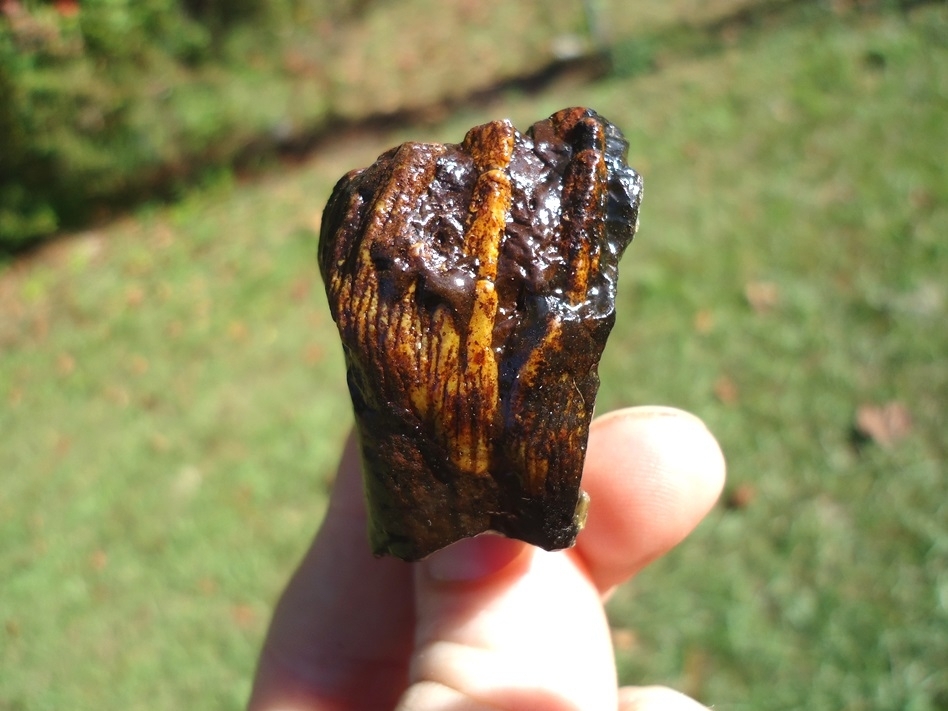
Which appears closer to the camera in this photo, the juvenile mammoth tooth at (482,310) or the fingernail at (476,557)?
the juvenile mammoth tooth at (482,310)

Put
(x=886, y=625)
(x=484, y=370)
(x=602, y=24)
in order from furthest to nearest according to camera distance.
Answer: (x=602, y=24), (x=886, y=625), (x=484, y=370)

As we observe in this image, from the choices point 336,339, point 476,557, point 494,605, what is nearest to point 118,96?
point 336,339

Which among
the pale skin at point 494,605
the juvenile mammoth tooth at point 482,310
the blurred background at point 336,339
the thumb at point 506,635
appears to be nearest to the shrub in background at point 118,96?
the blurred background at point 336,339

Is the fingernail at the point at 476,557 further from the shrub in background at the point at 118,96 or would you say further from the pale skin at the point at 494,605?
the shrub in background at the point at 118,96

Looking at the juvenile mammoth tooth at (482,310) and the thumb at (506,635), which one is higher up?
the juvenile mammoth tooth at (482,310)

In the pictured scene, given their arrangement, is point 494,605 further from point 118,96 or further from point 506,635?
point 118,96

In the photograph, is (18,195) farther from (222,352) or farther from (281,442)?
(281,442)

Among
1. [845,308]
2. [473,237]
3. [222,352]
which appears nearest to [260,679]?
[473,237]
